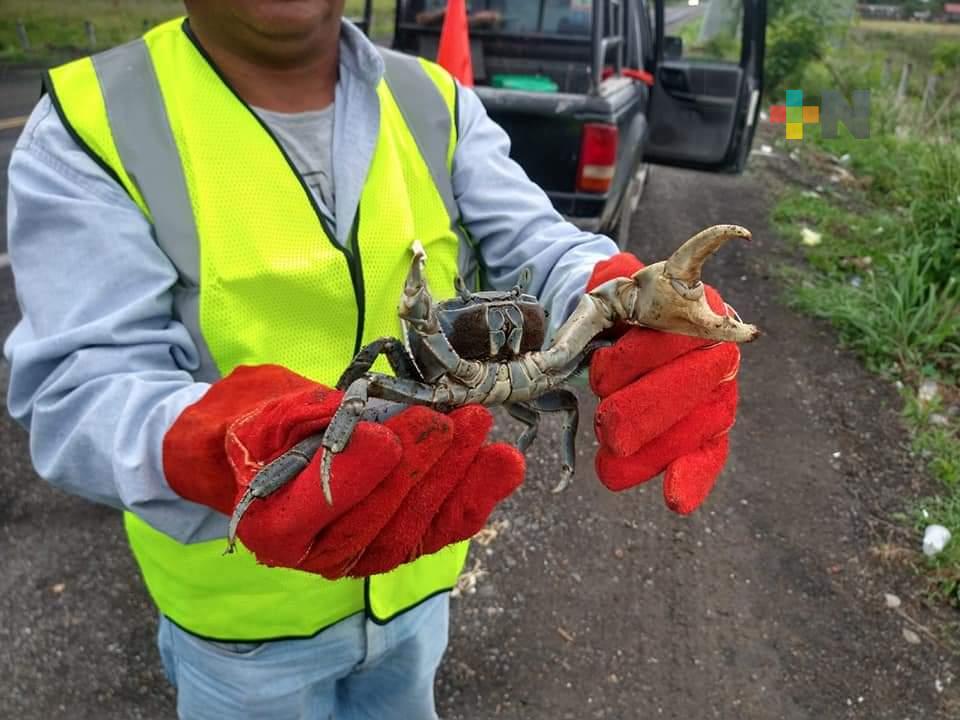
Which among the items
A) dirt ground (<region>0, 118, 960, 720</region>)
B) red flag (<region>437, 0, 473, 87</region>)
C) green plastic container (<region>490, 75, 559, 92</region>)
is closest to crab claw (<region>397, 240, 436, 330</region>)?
dirt ground (<region>0, 118, 960, 720</region>)

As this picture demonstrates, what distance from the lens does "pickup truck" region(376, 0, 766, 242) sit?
486 centimetres

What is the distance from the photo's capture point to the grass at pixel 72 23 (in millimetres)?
18203

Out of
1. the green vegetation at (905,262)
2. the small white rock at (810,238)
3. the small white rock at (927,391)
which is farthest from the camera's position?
the small white rock at (810,238)

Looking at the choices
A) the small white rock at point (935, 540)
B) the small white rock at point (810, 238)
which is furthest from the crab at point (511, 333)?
the small white rock at point (810, 238)

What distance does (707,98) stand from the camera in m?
6.65

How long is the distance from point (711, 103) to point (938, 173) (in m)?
1.89

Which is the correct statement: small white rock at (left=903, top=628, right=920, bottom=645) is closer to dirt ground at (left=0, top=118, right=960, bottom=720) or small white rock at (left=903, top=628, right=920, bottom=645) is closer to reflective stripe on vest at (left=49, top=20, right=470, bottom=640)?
dirt ground at (left=0, top=118, right=960, bottom=720)

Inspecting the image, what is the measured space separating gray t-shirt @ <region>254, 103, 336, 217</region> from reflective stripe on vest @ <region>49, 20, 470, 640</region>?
0.28ft

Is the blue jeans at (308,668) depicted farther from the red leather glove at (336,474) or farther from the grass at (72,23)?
the grass at (72,23)

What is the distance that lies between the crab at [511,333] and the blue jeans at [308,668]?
1.72ft

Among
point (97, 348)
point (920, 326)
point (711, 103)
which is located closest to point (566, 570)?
point (97, 348)

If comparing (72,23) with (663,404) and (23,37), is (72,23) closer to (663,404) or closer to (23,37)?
(23,37)

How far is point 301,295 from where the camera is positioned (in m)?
1.54

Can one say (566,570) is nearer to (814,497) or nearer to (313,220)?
(814,497)
